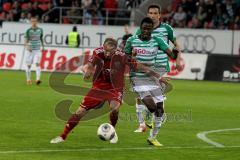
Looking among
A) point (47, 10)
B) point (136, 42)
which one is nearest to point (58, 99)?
point (136, 42)

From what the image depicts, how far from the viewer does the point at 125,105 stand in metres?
22.4

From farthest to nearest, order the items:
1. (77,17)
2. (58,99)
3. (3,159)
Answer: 1. (77,17)
2. (58,99)
3. (3,159)

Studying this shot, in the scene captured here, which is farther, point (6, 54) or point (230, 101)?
point (6, 54)

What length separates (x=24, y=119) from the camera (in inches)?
693

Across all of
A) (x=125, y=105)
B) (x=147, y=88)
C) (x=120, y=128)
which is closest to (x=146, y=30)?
(x=147, y=88)

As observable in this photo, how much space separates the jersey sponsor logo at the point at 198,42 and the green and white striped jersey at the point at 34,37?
12.2m

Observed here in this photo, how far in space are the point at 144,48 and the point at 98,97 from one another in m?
1.22

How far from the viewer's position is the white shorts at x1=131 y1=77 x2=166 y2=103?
558 inches

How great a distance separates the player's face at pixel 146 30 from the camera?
13.7 metres

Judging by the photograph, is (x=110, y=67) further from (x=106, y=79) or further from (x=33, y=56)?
(x=33, y=56)

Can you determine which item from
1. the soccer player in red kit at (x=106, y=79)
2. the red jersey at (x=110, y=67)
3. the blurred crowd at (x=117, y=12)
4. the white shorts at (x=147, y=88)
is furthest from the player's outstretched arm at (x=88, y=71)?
the blurred crowd at (x=117, y=12)

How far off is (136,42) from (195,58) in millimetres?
21867

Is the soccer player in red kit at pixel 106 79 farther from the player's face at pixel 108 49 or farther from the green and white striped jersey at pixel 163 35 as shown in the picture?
the green and white striped jersey at pixel 163 35

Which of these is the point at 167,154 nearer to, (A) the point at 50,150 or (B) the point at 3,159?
(A) the point at 50,150
